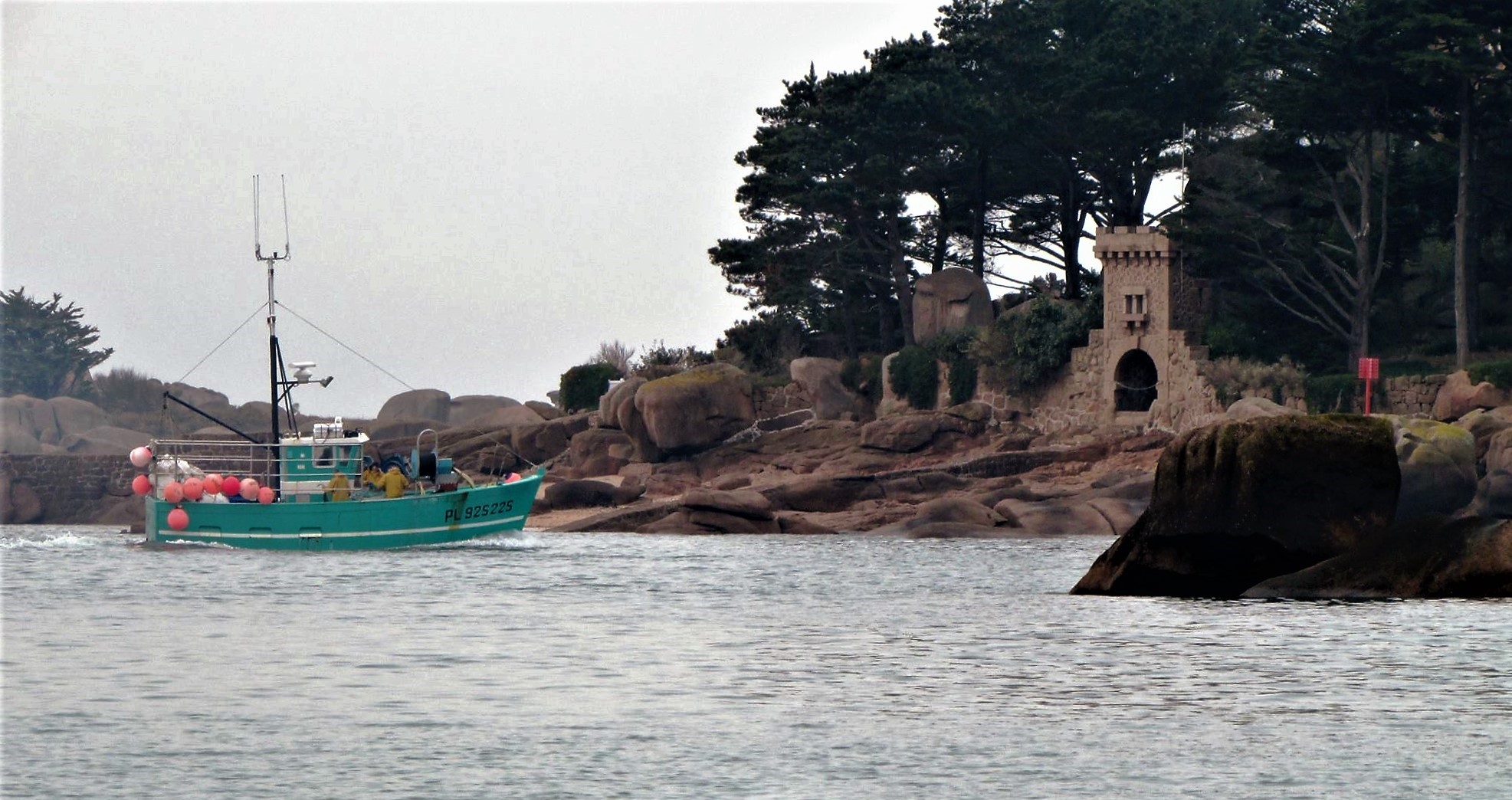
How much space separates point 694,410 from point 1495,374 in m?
26.1

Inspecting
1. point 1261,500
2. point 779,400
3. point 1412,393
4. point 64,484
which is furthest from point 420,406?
point 1261,500

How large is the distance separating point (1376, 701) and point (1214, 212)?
4390 centimetres

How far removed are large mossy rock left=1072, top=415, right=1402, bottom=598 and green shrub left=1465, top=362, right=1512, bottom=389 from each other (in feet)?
87.1

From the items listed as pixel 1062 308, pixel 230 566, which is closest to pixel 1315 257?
pixel 1062 308

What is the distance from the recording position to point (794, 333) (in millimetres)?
77062

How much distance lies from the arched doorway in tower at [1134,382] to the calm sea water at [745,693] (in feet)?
92.5

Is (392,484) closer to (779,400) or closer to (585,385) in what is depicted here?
(779,400)

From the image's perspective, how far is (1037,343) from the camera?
219 feet

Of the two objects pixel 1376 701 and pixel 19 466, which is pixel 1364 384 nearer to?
pixel 1376 701

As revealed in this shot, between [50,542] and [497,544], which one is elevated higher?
[497,544]

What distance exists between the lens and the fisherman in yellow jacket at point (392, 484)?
1887 inches

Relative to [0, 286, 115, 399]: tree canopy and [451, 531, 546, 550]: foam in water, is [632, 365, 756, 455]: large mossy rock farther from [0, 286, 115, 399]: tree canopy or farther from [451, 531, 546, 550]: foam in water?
[0, 286, 115, 399]: tree canopy

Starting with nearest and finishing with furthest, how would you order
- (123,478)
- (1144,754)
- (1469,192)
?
(1144,754), (1469,192), (123,478)

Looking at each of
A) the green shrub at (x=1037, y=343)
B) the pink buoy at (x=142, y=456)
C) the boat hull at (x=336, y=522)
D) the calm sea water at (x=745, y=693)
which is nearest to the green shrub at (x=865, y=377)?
the green shrub at (x=1037, y=343)
